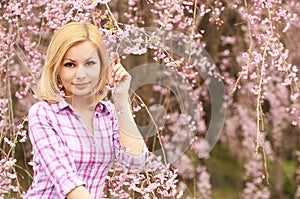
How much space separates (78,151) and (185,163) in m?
4.49

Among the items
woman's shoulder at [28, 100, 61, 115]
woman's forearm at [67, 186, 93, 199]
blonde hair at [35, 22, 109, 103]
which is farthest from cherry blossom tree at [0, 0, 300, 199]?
woman's forearm at [67, 186, 93, 199]

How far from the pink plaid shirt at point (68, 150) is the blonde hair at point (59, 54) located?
41 mm

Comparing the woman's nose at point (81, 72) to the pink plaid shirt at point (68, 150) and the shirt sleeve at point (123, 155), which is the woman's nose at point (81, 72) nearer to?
the pink plaid shirt at point (68, 150)

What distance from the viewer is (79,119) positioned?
6.72 feet

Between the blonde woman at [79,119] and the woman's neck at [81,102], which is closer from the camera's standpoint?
the blonde woman at [79,119]

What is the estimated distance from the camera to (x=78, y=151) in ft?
6.49

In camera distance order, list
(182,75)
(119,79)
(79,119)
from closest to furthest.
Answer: (119,79)
(79,119)
(182,75)

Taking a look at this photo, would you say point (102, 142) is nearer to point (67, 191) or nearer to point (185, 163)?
point (67, 191)

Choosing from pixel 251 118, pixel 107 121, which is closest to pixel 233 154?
pixel 251 118

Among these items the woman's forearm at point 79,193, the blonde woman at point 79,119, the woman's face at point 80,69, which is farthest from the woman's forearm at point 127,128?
the woman's forearm at point 79,193

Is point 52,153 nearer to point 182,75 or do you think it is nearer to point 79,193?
point 79,193

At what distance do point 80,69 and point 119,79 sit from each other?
0.15 meters

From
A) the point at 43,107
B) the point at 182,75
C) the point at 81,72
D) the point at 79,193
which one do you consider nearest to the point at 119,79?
the point at 81,72

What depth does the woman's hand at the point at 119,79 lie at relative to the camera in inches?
76.7
